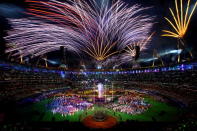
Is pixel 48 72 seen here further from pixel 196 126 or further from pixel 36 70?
pixel 196 126

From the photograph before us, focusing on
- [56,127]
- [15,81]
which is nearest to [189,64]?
[56,127]

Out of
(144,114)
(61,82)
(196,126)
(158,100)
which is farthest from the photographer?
(61,82)

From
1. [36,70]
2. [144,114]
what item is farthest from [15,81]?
[144,114]

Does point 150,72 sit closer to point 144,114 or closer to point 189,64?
point 189,64

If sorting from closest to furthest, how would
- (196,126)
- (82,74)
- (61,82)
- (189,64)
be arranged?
(196,126) < (189,64) < (61,82) < (82,74)

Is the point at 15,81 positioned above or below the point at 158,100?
above

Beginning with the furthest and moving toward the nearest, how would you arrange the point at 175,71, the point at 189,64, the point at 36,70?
the point at 36,70 → the point at 175,71 → the point at 189,64

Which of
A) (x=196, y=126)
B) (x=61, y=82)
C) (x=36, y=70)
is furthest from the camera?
(x=61, y=82)

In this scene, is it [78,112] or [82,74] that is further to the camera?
[82,74]

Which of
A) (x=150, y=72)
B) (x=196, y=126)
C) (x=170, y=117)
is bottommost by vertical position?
(x=170, y=117)
